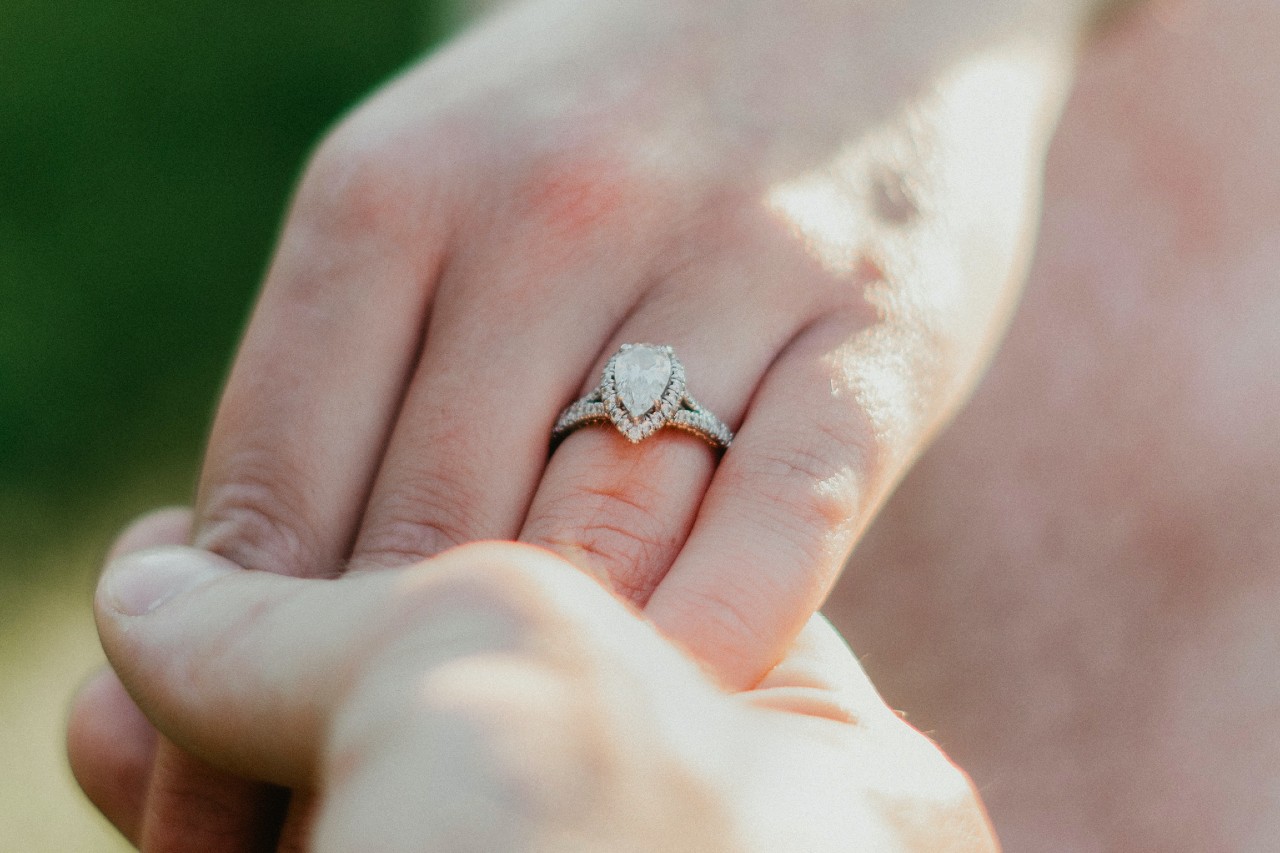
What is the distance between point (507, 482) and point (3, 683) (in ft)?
4.96

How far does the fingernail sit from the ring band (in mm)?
319

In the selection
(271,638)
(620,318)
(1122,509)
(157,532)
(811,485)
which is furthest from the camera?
(1122,509)

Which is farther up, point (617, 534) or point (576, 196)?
point (576, 196)

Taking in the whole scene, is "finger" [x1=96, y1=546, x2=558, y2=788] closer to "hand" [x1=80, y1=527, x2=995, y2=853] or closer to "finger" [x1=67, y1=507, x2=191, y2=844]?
"hand" [x1=80, y1=527, x2=995, y2=853]

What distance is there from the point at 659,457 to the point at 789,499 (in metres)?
0.12

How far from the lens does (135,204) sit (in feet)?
8.23

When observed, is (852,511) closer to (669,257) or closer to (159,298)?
(669,257)

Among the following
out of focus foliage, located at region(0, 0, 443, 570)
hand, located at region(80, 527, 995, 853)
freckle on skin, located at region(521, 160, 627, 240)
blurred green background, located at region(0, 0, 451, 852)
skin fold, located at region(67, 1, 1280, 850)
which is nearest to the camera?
hand, located at region(80, 527, 995, 853)

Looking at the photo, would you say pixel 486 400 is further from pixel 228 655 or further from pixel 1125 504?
pixel 1125 504

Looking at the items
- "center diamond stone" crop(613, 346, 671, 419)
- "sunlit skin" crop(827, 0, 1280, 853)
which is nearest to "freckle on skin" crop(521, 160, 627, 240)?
"center diamond stone" crop(613, 346, 671, 419)


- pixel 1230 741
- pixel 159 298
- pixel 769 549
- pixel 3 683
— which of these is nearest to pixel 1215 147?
pixel 1230 741

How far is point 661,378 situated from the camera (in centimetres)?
98

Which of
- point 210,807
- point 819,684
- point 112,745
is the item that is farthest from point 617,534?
point 112,745

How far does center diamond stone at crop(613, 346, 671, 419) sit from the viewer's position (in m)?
0.96
